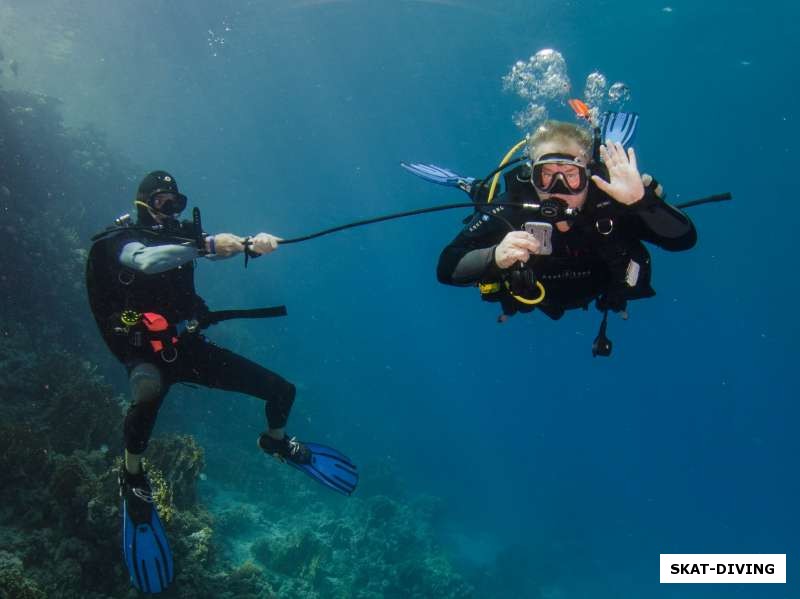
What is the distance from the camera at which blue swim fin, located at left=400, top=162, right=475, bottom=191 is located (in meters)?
6.24

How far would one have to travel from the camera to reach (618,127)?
439 centimetres

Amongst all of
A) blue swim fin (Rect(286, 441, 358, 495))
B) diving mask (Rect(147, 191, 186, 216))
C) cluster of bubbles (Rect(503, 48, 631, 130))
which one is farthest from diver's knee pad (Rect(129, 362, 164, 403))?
cluster of bubbles (Rect(503, 48, 631, 130))

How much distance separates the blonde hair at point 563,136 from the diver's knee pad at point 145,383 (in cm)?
421

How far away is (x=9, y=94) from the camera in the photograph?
21.6 meters

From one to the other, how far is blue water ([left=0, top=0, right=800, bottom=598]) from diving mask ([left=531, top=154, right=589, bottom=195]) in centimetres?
1359

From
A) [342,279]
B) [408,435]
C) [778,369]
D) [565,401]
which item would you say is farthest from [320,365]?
[778,369]

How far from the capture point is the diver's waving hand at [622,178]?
309cm

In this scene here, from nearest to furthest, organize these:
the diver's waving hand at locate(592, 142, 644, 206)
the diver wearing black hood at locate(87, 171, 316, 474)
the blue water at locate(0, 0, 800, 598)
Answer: the diver's waving hand at locate(592, 142, 644, 206)
the diver wearing black hood at locate(87, 171, 316, 474)
the blue water at locate(0, 0, 800, 598)

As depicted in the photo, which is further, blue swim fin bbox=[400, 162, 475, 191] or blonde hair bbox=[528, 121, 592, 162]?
blue swim fin bbox=[400, 162, 475, 191]

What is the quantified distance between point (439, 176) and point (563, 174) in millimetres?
3094

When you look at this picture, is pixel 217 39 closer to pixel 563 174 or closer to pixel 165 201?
pixel 165 201

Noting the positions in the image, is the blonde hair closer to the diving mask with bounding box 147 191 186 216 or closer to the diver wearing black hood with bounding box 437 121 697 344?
the diver wearing black hood with bounding box 437 121 697 344

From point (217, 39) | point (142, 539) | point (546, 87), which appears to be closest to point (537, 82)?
point (546, 87)

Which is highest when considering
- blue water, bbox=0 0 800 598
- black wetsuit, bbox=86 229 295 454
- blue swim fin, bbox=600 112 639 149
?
blue water, bbox=0 0 800 598
